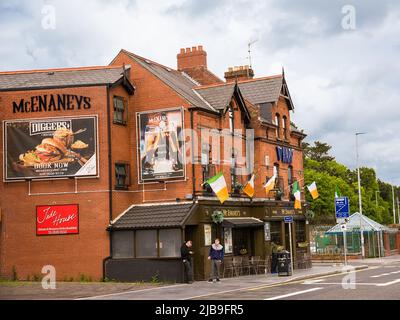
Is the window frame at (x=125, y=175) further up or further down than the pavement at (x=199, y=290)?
further up

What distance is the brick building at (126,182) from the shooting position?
104 ft

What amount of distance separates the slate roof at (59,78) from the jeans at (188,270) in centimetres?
989

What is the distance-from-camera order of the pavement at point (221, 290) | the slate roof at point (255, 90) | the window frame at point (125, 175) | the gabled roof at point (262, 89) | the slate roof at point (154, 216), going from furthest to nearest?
the gabled roof at point (262, 89), the slate roof at point (255, 90), the window frame at point (125, 175), the slate roof at point (154, 216), the pavement at point (221, 290)

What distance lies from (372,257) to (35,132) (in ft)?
117

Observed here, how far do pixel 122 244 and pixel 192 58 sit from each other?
1723 cm

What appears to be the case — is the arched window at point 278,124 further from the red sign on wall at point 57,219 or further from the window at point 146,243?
the red sign on wall at point 57,219

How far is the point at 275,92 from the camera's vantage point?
41.1 meters

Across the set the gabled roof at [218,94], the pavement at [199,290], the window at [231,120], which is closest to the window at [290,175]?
the window at [231,120]

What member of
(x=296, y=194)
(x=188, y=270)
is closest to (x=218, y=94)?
(x=296, y=194)

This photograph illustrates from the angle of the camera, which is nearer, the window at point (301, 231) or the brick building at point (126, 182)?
the brick building at point (126, 182)
